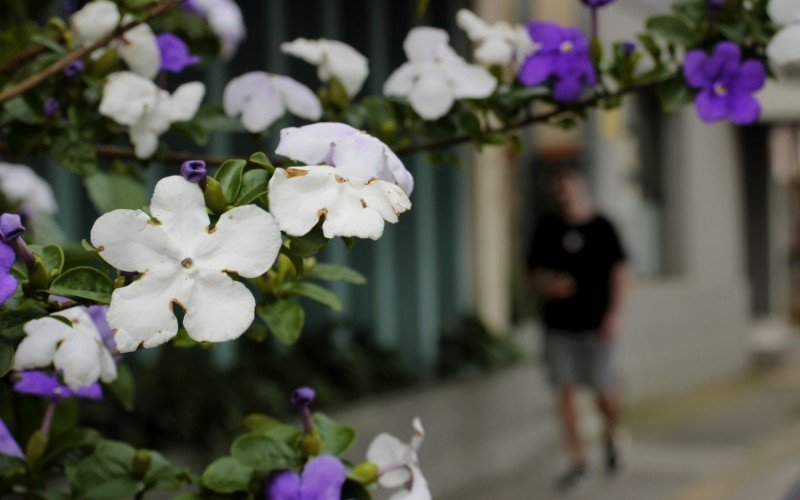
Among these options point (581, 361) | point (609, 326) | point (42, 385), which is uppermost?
point (42, 385)

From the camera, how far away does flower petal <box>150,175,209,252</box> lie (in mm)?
1032

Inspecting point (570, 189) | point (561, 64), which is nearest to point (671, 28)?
point (561, 64)

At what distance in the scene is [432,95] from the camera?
1.63 meters

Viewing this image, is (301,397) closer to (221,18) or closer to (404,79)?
(404,79)

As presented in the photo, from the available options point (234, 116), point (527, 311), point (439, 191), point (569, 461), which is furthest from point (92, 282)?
point (527, 311)

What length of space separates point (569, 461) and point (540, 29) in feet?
19.7

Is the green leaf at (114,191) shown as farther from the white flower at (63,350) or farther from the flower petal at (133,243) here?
the flower petal at (133,243)

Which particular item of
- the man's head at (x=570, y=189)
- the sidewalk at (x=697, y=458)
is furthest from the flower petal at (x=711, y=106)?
the man's head at (x=570, y=189)

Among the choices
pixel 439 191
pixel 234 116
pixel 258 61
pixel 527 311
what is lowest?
pixel 527 311

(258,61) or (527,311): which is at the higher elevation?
(258,61)

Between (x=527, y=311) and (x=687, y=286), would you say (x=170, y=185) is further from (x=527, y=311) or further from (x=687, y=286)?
(x=687, y=286)

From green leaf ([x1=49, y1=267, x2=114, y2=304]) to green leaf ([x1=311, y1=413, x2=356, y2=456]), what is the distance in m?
0.42

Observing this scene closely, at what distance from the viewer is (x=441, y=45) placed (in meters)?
1.68

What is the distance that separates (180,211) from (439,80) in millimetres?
681
